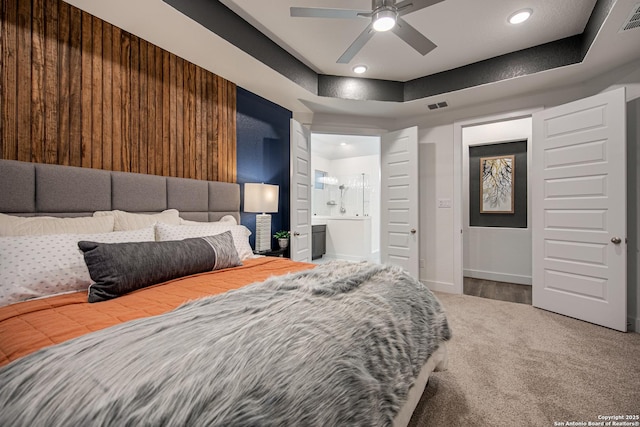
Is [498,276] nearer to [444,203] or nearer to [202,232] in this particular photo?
[444,203]

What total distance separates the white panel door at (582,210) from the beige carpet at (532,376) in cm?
30

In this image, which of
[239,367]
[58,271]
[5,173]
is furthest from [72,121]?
[239,367]

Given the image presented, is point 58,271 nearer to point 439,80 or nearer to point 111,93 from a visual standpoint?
point 111,93

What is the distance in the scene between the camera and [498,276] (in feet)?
14.4

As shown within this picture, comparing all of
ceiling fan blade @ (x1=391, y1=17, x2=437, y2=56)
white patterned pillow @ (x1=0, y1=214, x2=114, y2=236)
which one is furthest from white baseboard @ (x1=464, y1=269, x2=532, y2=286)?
white patterned pillow @ (x1=0, y1=214, x2=114, y2=236)

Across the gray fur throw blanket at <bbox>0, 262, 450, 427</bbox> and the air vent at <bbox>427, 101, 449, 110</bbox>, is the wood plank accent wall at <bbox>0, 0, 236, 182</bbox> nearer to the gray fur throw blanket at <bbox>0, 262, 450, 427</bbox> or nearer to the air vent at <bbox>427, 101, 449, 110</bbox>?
the gray fur throw blanket at <bbox>0, 262, 450, 427</bbox>

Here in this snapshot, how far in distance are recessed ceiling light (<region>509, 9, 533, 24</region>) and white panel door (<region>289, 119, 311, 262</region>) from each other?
2.30 meters

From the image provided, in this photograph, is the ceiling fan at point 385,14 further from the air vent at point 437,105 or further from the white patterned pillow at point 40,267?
the white patterned pillow at point 40,267

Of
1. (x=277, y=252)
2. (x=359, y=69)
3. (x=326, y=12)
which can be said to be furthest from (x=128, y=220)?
(x=359, y=69)

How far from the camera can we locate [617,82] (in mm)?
2656

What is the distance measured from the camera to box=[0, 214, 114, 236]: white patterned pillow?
140 centimetres

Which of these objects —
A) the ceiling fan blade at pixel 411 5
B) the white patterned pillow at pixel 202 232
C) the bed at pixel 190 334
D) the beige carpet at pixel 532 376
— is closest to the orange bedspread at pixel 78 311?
the bed at pixel 190 334

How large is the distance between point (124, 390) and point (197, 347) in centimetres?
17

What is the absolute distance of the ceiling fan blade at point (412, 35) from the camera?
1.86 metres
